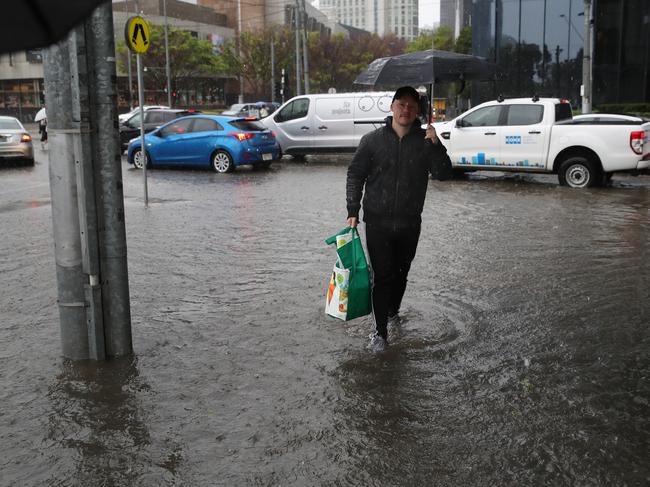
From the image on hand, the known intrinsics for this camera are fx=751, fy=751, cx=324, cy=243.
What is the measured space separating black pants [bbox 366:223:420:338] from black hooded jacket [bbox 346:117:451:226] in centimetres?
7

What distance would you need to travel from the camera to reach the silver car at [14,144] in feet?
67.3

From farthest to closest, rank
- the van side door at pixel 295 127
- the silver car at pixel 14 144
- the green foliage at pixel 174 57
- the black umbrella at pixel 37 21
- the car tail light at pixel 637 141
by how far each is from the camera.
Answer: the green foliage at pixel 174 57 → the van side door at pixel 295 127 → the silver car at pixel 14 144 → the car tail light at pixel 637 141 → the black umbrella at pixel 37 21

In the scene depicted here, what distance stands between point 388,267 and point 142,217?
698 cm

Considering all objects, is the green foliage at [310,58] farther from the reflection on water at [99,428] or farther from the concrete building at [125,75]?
the reflection on water at [99,428]

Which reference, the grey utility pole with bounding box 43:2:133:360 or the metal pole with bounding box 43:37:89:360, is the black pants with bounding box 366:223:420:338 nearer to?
the grey utility pole with bounding box 43:2:133:360

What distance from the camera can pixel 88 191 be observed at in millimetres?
4793

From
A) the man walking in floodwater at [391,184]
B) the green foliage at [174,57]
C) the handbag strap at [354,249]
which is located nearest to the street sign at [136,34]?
the man walking in floodwater at [391,184]

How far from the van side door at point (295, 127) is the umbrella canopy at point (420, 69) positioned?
11158 mm

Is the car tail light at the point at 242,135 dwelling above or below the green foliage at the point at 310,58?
below

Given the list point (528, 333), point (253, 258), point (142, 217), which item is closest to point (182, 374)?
point (528, 333)

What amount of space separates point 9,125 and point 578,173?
15828mm

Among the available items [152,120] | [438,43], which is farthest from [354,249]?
[438,43]

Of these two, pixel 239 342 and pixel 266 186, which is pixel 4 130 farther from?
pixel 239 342

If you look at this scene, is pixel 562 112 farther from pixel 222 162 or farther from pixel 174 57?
pixel 174 57
